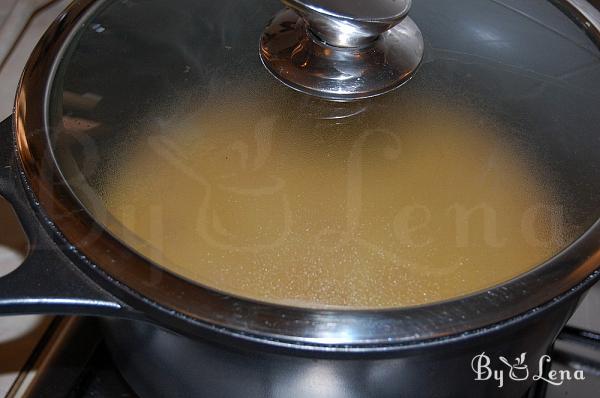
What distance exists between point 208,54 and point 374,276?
0.32 m

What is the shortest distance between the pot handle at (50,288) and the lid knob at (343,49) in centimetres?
29

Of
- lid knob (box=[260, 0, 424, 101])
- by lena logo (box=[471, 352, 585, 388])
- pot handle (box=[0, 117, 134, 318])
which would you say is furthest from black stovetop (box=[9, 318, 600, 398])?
lid knob (box=[260, 0, 424, 101])

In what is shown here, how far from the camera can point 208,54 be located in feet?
2.56

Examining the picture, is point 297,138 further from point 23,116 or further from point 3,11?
point 3,11

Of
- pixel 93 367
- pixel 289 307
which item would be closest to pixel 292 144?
pixel 289 307

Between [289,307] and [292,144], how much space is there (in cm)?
20

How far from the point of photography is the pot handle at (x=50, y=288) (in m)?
0.57

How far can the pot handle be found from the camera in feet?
1.89

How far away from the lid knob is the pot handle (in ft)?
0.96

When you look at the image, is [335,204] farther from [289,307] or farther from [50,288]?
[50,288]

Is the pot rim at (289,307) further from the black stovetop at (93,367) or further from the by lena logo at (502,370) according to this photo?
the black stovetop at (93,367)

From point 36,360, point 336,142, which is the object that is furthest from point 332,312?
point 36,360

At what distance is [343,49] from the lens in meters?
0.75

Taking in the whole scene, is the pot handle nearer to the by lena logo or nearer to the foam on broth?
the foam on broth
